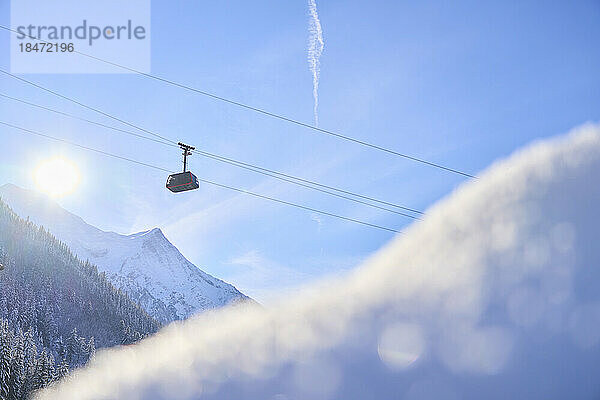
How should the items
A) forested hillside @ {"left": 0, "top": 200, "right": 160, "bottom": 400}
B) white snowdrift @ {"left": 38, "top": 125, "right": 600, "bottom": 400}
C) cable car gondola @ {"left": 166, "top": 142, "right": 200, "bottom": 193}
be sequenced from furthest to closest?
forested hillside @ {"left": 0, "top": 200, "right": 160, "bottom": 400}
cable car gondola @ {"left": 166, "top": 142, "right": 200, "bottom": 193}
white snowdrift @ {"left": 38, "top": 125, "right": 600, "bottom": 400}

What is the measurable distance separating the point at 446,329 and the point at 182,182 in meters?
12.4

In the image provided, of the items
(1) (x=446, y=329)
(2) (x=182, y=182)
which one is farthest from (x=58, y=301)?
(1) (x=446, y=329)

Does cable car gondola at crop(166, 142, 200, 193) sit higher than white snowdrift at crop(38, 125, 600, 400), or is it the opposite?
cable car gondola at crop(166, 142, 200, 193)

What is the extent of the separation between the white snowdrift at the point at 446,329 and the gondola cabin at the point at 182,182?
8531mm

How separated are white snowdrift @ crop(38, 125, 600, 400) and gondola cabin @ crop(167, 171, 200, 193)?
8.53 m

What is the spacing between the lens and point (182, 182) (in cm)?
1939

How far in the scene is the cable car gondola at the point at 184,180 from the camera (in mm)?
19344

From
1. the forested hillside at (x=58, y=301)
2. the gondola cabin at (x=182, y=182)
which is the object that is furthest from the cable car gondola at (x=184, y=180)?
the forested hillside at (x=58, y=301)

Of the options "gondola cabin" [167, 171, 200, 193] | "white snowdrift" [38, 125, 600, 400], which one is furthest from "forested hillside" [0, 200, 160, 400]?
"white snowdrift" [38, 125, 600, 400]

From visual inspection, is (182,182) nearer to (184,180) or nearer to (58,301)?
(184,180)

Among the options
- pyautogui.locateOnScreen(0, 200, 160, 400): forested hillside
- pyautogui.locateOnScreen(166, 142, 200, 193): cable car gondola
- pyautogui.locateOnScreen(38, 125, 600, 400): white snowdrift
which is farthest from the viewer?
pyautogui.locateOnScreen(0, 200, 160, 400): forested hillside

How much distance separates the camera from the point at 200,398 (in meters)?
8.82

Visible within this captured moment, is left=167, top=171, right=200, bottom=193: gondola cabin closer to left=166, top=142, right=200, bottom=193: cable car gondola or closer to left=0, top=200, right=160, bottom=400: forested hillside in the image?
left=166, top=142, right=200, bottom=193: cable car gondola

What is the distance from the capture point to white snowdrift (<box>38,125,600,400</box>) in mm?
8445
